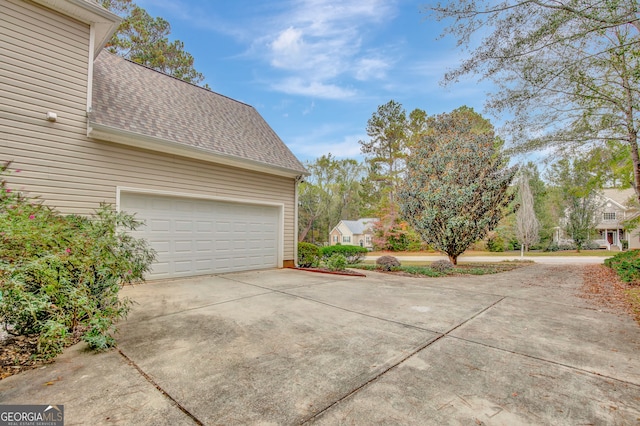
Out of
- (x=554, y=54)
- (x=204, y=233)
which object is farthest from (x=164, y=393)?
(x=554, y=54)

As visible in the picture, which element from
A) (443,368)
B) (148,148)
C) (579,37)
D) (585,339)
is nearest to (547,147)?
(579,37)

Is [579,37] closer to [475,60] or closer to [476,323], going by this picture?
[475,60]

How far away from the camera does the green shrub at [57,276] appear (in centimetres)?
230

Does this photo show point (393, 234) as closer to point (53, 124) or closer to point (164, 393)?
point (53, 124)

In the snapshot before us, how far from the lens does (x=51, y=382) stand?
7.16 ft

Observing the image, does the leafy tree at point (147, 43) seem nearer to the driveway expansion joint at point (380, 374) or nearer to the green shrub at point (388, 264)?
the green shrub at point (388, 264)

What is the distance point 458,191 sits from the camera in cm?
932

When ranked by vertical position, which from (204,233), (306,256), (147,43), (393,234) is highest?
(147,43)

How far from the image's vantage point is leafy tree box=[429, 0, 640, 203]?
420 centimetres

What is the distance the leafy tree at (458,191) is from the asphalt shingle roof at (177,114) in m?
4.41

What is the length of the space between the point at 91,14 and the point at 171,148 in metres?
2.80

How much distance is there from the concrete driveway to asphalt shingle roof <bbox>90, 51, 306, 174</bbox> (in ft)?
13.6

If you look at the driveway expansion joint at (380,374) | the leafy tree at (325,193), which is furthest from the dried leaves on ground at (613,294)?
the leafy tree at (325,193)

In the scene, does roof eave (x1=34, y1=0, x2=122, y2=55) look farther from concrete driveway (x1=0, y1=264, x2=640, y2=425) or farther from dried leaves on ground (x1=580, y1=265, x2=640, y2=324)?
dried leaves on ground (x1=580, y1=265, x2=640, y2=324)
